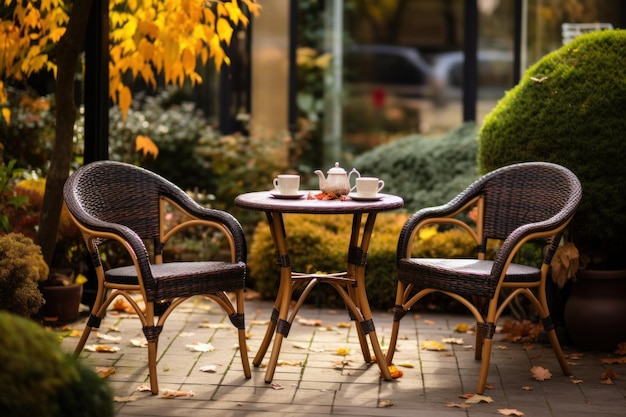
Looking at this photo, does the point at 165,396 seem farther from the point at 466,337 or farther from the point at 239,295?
the point at 466,337

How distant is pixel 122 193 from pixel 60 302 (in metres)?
1.09

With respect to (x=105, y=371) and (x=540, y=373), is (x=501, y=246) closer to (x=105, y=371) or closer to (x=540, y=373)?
(x=540, y=373)

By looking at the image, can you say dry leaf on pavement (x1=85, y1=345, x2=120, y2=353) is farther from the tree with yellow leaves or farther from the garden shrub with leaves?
the tree with yellow leaves

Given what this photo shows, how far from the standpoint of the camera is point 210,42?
5910 mm

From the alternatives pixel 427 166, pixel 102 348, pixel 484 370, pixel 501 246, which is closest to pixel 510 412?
pixel 484 370

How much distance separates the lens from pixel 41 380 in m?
2.63

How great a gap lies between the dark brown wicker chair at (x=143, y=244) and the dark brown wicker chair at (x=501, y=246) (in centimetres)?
86

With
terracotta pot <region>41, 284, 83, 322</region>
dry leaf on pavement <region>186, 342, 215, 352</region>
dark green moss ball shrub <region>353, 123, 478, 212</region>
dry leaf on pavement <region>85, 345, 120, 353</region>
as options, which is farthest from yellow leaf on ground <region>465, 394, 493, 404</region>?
dark green moss ball shrub <region>353, 123, 478, 212</region>

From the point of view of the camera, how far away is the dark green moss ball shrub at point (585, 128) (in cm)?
530

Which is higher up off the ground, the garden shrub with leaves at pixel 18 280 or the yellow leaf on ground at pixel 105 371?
the garden shrub with leaves at pixel 18 280

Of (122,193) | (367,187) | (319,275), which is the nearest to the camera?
(367,187)

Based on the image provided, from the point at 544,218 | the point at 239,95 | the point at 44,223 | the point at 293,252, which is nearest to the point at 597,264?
the point at 544,218

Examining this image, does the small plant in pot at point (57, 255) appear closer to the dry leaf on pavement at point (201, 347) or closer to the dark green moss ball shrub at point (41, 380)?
the dry leaf on pavement at point (201, 347)

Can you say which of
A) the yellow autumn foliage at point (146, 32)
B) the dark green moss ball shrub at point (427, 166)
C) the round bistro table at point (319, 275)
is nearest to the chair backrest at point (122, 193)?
the round bistro table at point (319, 275)
